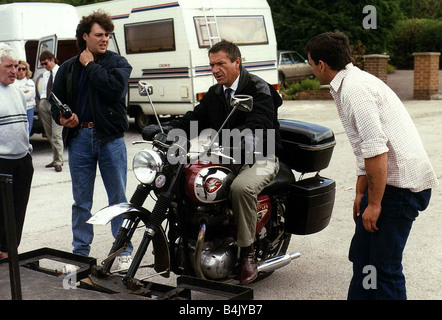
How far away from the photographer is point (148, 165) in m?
3.98

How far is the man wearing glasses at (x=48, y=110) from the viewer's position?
10.1m

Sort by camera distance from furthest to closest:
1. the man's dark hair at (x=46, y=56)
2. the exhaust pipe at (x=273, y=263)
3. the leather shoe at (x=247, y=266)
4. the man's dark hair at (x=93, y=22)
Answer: the man's dark hair at (x=46, y=56) → the man's dark hair at (x=93, y=22) → the exhaust pipe at (x=273, y=263) → the leather shoe at (x=247, y=266)

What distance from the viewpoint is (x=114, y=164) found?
511cm

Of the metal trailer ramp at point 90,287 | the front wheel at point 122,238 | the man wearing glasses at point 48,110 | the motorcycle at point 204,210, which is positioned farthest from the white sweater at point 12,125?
the man wearing glasses at point 48,110

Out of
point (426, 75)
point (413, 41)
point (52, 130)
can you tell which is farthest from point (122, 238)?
point (413, 41)

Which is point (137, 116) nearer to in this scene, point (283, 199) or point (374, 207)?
point (283, 199)

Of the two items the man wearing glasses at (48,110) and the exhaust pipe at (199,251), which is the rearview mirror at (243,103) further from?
the man wearing glasses at (48,110)

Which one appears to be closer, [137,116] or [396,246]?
[396,246]

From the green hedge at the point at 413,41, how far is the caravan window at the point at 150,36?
24251 millimetres

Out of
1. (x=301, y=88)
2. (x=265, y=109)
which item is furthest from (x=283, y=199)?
(x=301, y=88)

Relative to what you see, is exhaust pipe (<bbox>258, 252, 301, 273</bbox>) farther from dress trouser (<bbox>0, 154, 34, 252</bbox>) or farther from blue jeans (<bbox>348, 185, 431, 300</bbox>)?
dress trouser (<bbox>0, 154, 34, 252</bbox>)

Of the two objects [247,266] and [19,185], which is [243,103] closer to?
[247,266]
